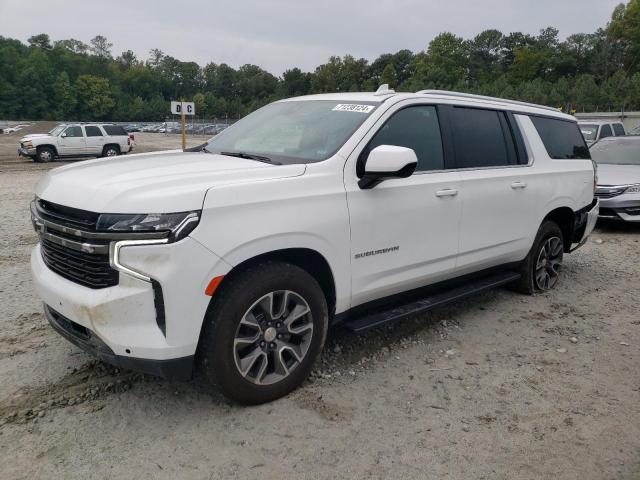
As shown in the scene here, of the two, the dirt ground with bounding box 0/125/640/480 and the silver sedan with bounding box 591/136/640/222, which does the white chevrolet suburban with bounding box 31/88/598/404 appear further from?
the silver sedan with bounding box 591/136/640/222

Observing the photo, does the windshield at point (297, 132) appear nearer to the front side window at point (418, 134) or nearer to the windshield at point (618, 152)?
the front side window at point (418, 134)

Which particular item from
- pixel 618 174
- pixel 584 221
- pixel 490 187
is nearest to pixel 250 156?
pixel 490 187

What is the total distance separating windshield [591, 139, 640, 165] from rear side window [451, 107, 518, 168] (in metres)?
6.66

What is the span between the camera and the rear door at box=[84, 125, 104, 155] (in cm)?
2288

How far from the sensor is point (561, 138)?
5.42 meters

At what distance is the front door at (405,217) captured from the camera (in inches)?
132

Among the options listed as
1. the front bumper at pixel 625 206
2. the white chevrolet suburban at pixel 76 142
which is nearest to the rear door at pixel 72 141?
the white chevrolet suburban at pixel 76 142

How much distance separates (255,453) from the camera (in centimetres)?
270

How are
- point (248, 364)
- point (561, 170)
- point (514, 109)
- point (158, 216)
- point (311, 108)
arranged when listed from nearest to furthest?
point (158, 216) → point (248, 364) → point (311, 108) → point (514, 109) → point (561, 170)

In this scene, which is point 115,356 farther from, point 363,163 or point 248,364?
point 363,163

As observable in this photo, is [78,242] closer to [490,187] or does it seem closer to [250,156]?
[250,156]

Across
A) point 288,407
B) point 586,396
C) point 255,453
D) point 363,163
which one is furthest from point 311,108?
point 586,396

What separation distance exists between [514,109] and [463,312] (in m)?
1.97

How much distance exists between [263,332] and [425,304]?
1.45 metres
